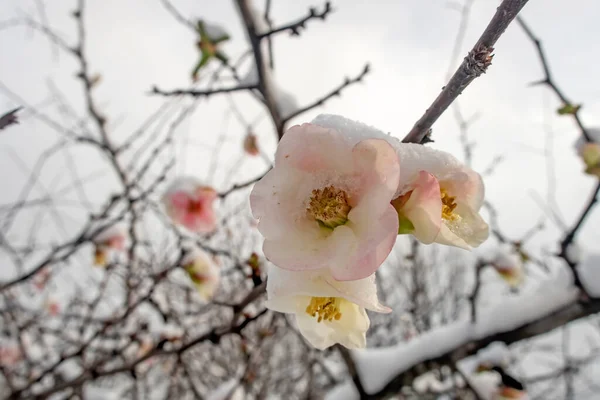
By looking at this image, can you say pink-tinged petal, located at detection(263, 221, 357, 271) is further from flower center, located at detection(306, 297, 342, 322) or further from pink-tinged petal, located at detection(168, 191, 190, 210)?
pink-tinged petal, located at detection(168, 191, 190, 210)

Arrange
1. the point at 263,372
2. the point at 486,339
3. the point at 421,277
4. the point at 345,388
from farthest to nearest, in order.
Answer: the point at 421,277
the point at 263,372
the point at 345,388
the point at 486,339

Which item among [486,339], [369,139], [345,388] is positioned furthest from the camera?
[345,388]

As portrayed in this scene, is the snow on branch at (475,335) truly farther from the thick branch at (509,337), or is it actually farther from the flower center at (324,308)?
the flower center at (324,308)

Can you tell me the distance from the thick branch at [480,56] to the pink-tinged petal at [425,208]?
0.09 meters

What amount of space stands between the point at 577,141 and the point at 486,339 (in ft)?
2.58

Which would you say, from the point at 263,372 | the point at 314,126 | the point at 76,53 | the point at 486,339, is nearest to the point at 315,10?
the point at 314,126

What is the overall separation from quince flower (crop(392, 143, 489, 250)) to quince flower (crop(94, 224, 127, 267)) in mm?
1952

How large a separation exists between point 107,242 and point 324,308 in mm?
1865

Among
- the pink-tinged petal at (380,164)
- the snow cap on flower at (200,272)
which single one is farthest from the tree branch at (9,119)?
the snow cap on flower at (200,272)

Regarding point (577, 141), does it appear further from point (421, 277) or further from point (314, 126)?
point (421, 277)

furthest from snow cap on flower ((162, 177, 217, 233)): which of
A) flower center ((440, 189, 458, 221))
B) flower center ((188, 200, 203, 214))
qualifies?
flower center ((440, 189, 458, 221))

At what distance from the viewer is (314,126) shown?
1.60 ft

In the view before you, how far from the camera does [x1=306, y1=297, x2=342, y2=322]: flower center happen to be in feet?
1.93

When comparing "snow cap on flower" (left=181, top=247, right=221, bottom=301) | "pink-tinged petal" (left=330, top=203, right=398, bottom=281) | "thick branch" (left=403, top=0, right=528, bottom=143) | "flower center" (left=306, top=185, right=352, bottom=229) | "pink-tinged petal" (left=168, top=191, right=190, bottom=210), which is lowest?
"pink-tinged petal" (left=330, top=203, right=398, bottom=281)
